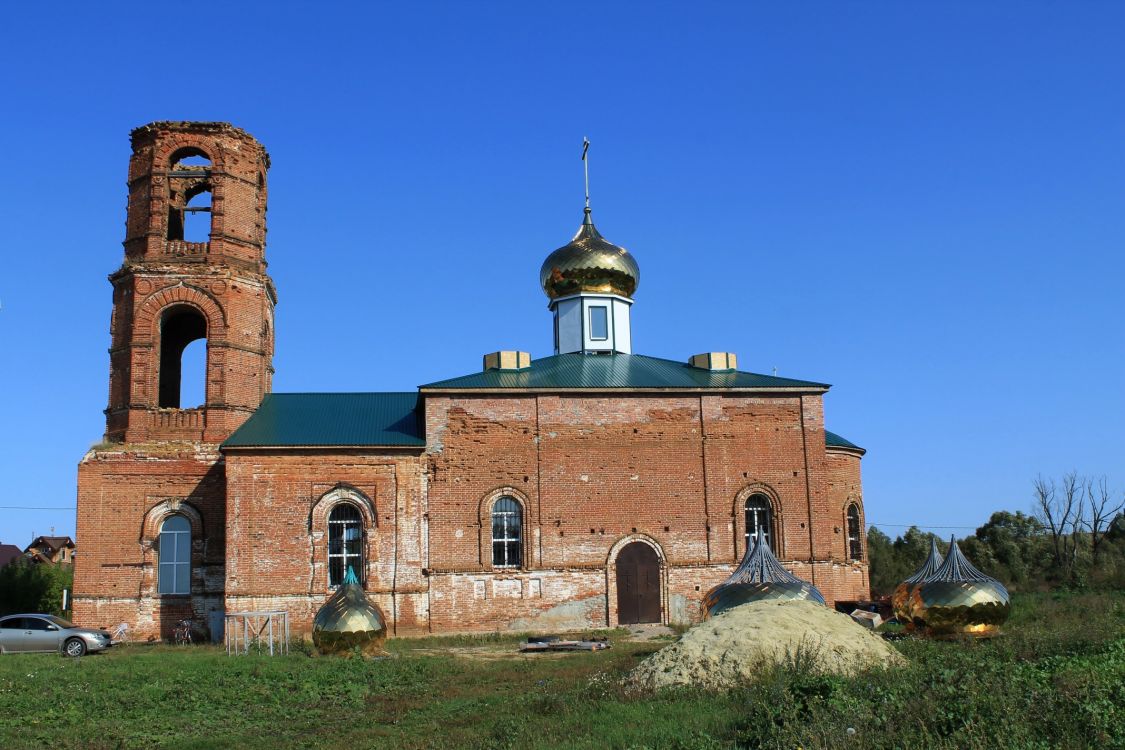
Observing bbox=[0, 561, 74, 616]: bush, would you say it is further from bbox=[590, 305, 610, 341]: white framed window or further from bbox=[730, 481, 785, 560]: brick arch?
bbox=[730, 481, 785, 560]: brick arch

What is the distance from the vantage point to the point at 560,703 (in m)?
11.6

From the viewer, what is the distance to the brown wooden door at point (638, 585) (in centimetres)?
2345

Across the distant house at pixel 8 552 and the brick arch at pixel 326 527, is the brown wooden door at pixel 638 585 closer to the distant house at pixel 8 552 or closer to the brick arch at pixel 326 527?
the brick arch at pixel 326 527

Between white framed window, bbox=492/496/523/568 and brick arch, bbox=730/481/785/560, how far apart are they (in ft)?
16.2

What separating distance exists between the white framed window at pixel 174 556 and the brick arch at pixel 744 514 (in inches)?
489

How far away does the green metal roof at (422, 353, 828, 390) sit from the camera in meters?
24.4

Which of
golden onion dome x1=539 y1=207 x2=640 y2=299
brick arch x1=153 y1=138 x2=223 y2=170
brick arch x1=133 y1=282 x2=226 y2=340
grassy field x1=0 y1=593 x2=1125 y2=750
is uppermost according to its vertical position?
brick arch x1=153 y1=138 x2=223 y2=170

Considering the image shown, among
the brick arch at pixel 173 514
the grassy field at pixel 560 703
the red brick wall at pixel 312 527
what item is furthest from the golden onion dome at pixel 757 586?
the brick arch at pixel 173 514

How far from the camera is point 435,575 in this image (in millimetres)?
22969

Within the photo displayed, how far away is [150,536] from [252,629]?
354cm

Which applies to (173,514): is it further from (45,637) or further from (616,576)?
(616,576)

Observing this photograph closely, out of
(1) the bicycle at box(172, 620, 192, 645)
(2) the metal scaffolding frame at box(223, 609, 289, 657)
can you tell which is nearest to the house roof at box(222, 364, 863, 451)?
(2) the metal scaffolding frame at box(223, 609, 289, 657)

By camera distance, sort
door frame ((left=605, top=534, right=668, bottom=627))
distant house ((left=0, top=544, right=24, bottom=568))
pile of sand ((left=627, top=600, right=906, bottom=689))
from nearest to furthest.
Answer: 1. pile of sand ((left=627, top=600, right=906, bottom=689))
2. door frame ((left=605, top=534, right=668, bottom=627))
3. distant house ((left=0, top=544, right=24, bottom=568))

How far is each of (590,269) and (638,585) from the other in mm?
9033
